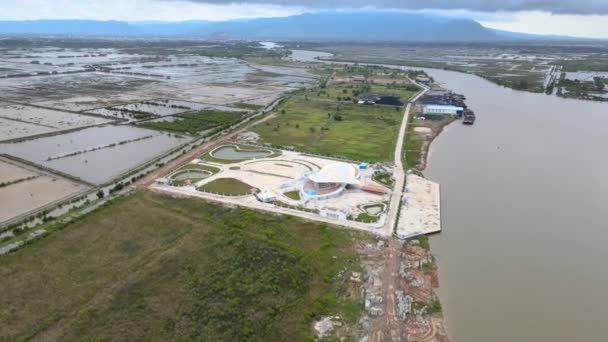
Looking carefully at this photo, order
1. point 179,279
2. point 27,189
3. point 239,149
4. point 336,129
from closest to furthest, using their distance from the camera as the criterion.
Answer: point 179,279, point 27,189, point 239,149, point 336,129

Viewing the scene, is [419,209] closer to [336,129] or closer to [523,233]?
[523,233]

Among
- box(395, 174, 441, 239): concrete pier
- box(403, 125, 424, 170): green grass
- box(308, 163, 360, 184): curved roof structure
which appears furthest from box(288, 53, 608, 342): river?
box(308, 163, 360, 184): curved roof structure

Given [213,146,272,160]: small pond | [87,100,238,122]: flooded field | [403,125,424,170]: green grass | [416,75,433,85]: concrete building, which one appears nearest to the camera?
[403,125,424,170]: green grass

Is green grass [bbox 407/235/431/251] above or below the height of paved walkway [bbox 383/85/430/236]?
below

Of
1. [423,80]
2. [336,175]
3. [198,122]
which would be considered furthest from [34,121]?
[423,80]

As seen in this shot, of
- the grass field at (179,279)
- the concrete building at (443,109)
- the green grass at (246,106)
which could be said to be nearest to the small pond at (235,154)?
the grass field at (179,279)

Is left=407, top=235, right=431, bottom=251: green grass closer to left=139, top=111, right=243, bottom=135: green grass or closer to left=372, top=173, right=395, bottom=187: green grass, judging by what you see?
left=372, top=173, right=395, bottom=187: green grass
